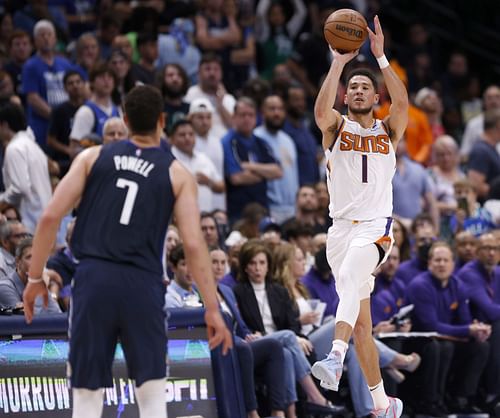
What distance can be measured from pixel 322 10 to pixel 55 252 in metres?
8.32

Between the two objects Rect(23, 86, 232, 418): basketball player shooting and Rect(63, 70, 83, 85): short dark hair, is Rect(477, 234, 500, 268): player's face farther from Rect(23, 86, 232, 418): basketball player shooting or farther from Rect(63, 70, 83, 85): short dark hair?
Rect(23, 86, 232, 418): basketball player shooting

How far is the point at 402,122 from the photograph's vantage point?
9445mm

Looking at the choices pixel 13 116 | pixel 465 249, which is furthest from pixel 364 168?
pixel 465 249

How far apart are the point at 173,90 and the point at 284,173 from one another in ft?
5.45

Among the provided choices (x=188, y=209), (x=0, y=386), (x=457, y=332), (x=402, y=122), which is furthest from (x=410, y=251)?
(x=188, y=209)

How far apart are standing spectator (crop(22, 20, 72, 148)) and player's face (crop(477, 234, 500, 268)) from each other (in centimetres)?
490

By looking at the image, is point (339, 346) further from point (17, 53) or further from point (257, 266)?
point (17, 53)

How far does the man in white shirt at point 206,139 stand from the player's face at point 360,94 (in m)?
5.34

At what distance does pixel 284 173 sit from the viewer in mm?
15258

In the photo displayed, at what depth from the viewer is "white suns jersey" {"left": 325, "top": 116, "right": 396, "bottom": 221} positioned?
9.35 m

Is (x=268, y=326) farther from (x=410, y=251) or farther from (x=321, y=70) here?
(x=321, y=70)

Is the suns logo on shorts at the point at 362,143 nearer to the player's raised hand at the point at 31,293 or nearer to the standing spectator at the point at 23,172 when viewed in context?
the player's raised hand at the point at 31,293

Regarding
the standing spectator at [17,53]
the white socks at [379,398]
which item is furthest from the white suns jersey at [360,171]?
the standing spectator at [17,53]

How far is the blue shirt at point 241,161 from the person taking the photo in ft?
48.8
